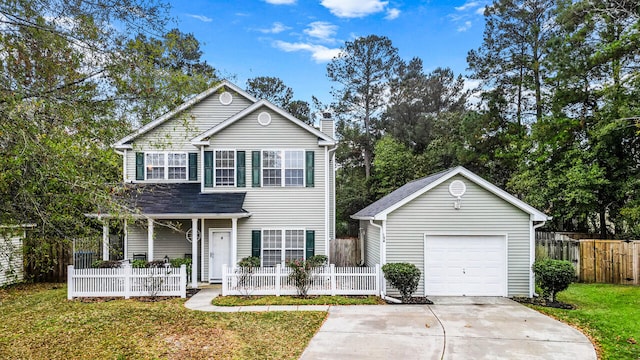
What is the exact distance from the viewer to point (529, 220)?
40.8 feet

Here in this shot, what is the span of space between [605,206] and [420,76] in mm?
18131

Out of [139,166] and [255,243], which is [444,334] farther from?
[139,166]

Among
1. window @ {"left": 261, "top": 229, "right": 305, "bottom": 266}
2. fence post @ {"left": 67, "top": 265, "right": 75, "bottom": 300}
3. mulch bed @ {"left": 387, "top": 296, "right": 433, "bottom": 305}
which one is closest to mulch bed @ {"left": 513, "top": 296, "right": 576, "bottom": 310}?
mulch bed @ {"left": 387, "top": 296, "right": 433, "bottom": 305}

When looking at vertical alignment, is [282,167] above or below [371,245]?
above

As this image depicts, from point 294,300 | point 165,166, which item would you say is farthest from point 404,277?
point 165,166

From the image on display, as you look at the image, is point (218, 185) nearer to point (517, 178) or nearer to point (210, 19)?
point (210, 19)

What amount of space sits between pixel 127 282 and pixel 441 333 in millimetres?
9116

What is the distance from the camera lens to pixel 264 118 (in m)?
15.1

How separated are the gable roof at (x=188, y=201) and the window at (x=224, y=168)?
1.50 feet

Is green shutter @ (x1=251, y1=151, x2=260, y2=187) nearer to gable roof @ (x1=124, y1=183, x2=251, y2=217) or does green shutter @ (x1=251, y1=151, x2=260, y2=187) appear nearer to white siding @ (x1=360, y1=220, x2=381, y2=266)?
gable roof @ (x1=124, y1=183, x2=251, y2=217)

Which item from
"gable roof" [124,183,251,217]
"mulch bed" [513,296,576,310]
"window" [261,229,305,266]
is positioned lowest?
"mulch bed" [513,296,576,310]

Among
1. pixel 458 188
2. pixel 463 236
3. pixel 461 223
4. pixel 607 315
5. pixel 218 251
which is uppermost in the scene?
pixel 458 188

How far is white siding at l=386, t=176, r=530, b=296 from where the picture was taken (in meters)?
12.4

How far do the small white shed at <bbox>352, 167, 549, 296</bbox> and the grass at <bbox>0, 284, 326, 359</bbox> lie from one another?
12.4 feet
